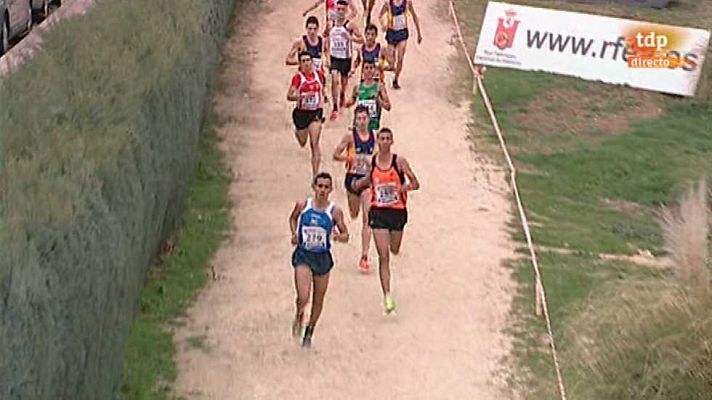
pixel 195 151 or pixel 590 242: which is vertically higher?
pixel 195 151

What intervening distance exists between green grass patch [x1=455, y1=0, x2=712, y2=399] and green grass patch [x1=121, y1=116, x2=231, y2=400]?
3.02 m

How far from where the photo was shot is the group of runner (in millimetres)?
12062

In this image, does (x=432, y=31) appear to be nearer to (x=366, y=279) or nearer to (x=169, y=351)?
(x=366, y=279)

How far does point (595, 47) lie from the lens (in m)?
24.5

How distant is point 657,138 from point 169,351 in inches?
462

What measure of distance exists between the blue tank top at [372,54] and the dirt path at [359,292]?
1450mm

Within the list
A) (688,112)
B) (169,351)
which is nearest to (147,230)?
(169,351)

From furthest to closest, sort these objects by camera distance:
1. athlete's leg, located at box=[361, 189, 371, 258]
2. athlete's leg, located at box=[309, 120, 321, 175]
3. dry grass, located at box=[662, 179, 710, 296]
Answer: athlete's leg, located at box=[309, 120, 321, 175] < athlete's leg, located at box=[361, 189, 371, 258] < dry grass, located at box=[662, 179, 710, 296]

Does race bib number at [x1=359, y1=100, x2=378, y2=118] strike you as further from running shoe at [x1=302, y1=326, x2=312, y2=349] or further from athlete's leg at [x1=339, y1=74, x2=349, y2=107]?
running shoe at [x1=302, y1=326, x2=312, y2=349]

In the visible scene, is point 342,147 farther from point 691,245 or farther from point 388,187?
point 691,245

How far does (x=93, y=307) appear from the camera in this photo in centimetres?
946

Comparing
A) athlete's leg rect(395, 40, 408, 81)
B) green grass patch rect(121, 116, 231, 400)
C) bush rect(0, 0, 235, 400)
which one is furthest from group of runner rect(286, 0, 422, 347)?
bush rect(0, 0, 235, 400)

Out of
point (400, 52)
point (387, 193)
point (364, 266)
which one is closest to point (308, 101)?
point (364, 266)

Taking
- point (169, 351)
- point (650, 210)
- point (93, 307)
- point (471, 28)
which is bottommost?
point (471, 28)
